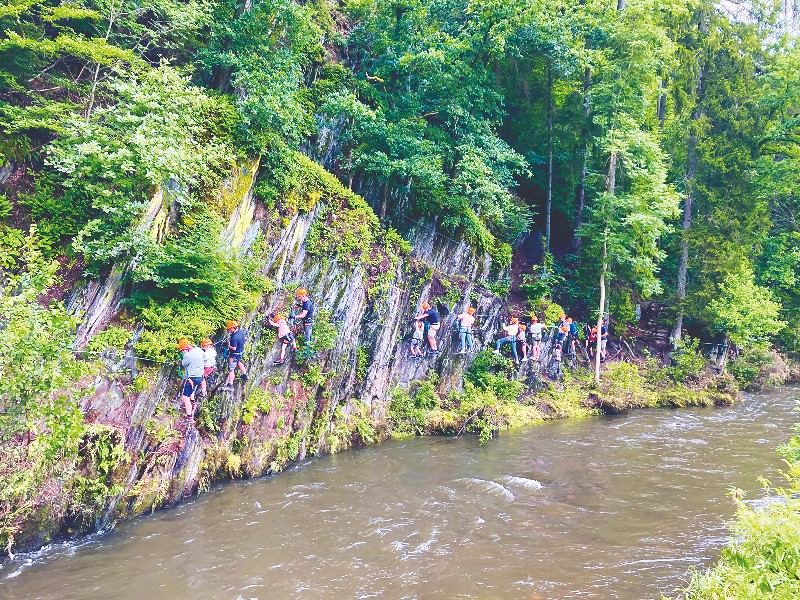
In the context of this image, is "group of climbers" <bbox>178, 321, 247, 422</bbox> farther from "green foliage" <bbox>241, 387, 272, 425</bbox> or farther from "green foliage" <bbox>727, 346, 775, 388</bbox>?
"green foliage" <bbox>727, 346, 775, 388</bbox>

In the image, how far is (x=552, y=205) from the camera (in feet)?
84.9

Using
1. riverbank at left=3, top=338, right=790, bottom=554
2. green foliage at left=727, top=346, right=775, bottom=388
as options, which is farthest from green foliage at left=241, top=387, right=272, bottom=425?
green foliage at left=727, top=346, right=775, bottom=388

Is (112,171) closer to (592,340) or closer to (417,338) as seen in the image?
(417,338)

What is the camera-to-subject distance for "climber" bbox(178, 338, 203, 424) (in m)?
10.7

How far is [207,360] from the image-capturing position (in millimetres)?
10945

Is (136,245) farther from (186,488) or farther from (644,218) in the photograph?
(644,218)

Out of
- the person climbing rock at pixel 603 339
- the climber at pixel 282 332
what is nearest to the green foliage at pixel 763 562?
the climber at pixel 282 332

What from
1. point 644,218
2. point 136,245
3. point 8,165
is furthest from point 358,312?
point 644,218

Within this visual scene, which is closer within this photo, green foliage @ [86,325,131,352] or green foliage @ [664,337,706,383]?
green foliage @ [86,325,131,352]

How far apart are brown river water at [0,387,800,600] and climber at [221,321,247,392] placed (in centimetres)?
230

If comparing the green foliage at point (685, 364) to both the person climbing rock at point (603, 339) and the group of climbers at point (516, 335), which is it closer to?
the person climbing rock at point (603, 339)

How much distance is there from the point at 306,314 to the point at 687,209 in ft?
65.1

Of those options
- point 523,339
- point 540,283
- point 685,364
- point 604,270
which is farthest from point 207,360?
point 685,364

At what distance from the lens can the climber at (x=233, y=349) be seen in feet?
38.4
